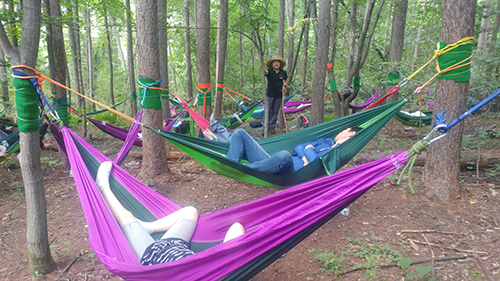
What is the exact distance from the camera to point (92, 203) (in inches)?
55.5

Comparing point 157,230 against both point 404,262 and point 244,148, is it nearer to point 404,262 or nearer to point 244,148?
point 244,148

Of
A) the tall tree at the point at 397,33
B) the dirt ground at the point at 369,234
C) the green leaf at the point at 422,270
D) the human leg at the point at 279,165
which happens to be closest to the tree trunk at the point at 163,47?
the dirt ground at the point at 369,234

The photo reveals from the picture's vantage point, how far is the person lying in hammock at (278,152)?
2.02m

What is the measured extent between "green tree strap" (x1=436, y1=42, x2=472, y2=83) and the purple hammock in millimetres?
817

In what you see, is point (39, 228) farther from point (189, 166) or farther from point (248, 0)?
point (248, 0)

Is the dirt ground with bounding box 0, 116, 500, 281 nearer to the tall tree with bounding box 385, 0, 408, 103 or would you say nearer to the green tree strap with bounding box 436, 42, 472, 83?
the green tree strap with bounding box 436, 42, 472, 83

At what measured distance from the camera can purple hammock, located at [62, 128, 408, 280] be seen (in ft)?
3.63

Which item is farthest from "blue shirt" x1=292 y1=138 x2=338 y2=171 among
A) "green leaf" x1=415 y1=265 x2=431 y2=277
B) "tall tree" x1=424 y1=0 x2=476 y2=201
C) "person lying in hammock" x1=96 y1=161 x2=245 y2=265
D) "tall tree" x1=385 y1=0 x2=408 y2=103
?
"tall tree" x1=385 y1=0 x2=408 y2=103

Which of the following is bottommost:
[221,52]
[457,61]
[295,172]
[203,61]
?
[295,172]

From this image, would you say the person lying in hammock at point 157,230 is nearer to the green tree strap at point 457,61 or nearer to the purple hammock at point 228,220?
the purple hammock at point 228,220

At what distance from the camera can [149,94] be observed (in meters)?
2.39

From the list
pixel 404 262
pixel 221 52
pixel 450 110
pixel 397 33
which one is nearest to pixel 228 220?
pixel 404 262

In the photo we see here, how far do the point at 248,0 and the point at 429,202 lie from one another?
2.63m

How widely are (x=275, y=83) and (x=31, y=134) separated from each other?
3.02 meters
